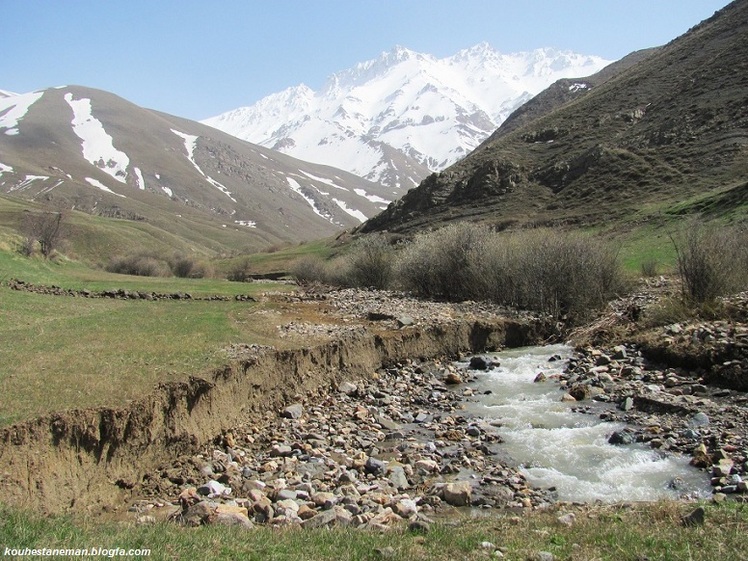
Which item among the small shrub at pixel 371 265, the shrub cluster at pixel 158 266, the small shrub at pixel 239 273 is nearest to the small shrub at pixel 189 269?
the shrub cluster at pixel 158 266

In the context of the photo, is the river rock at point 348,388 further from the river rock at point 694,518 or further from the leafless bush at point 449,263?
the leafless bush at point 449,263

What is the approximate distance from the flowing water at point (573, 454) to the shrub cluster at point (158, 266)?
58.7 metres

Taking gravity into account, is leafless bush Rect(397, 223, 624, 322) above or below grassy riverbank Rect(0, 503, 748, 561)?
above

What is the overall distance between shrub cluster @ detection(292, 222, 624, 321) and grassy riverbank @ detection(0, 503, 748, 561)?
77.1 feet

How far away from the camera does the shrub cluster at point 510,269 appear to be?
3098cm

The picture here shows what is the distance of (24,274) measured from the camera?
33562mm

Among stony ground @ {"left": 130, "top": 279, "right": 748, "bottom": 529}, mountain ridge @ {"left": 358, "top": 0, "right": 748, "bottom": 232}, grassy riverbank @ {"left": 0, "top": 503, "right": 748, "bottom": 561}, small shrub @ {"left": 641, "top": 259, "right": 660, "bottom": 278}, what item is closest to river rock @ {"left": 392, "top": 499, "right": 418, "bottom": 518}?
stony ground @ {"left": 130, "top": 279, "right": 748, "bottom": 529}

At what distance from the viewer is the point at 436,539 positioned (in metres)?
7.62

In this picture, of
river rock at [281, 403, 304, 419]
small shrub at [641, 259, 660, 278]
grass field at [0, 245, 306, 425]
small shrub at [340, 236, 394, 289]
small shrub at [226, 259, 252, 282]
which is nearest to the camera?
grass field at [0, 245, 306, 425]

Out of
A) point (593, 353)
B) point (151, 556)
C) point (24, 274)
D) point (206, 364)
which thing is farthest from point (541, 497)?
point (24, 274)

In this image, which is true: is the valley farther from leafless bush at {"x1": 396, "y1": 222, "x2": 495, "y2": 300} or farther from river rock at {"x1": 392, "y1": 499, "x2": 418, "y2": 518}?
leafless bush at {"x1": 396, "y1": 222, "x2": 495, "y2": 300}

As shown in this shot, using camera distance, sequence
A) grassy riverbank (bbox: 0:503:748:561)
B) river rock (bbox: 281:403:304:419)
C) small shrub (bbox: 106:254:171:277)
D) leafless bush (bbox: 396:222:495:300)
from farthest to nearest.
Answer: small shrub (bbox: 106:254:171:277)
leafless bush (bbox: 396:222:495:300)
river rock (bbox: 281:403:304:419)
grassy riverbank (bbox: 0:503:748:561)

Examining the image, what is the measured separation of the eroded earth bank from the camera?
32.9ft

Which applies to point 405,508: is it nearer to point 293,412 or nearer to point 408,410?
point 293,412
